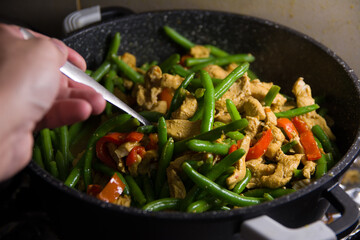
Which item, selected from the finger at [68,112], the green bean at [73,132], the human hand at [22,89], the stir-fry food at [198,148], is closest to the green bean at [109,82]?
the stir-fry food at [198,148]

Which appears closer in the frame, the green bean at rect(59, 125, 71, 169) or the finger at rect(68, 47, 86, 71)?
the finger at rect(68, 47, 86, 71)

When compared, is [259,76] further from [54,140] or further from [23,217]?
[23,217]

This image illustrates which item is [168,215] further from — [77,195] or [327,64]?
[327,64]

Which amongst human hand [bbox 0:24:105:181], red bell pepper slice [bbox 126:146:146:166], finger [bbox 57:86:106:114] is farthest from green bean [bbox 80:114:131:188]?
human hand [bbox 0:24:105:181]

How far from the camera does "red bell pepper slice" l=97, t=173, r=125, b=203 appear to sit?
1.26 metres

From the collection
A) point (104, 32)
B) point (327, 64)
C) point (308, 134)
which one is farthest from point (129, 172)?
point (327, 64)

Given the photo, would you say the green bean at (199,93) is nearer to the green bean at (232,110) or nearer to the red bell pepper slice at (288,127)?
the green bean at (232,110)

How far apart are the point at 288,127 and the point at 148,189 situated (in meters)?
0.50

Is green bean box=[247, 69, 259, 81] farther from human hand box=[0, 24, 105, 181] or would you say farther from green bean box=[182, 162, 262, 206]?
human hand box=[0, 24, 105, 181]

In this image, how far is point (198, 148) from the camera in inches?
48.4

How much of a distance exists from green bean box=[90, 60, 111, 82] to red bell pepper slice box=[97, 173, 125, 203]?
0.55 metres

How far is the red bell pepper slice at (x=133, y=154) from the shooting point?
132cm

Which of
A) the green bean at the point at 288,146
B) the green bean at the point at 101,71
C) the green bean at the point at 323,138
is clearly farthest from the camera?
the green bean at the point at 101,71

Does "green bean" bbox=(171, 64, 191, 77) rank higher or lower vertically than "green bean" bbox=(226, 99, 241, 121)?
lower
